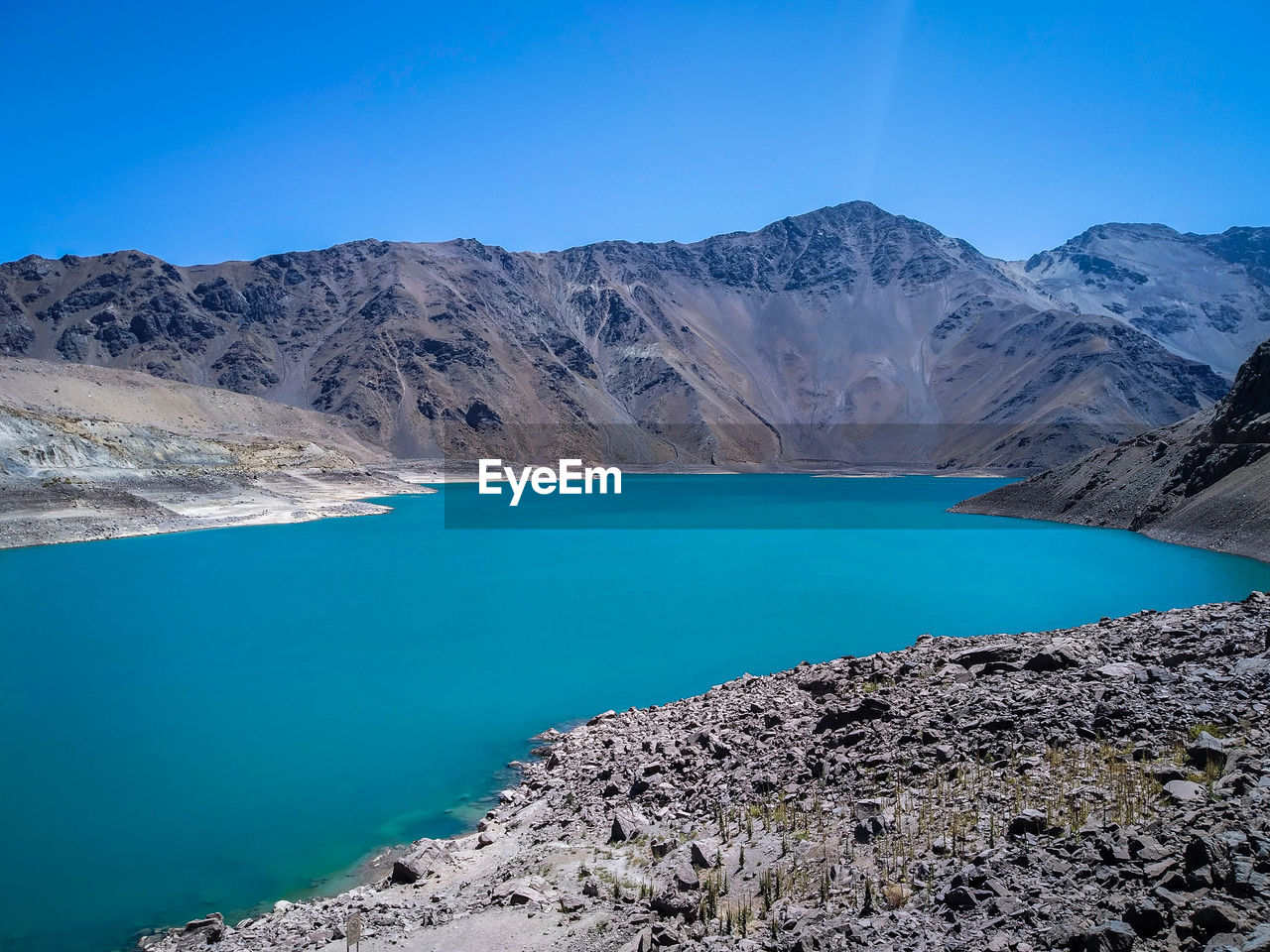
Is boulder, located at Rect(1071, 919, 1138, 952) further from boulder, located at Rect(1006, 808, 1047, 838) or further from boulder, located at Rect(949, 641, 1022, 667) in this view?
boulder, located at Rect(949, 641, 1022, 667)

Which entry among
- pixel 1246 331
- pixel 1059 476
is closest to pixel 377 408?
pixel 1059 476

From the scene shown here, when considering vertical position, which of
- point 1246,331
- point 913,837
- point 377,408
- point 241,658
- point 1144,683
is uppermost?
point 1246,331

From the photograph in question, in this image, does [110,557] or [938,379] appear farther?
[938,379]

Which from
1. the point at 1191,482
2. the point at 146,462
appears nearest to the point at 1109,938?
the point at 1191,482

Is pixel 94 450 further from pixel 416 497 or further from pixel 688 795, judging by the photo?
pixel 688 795

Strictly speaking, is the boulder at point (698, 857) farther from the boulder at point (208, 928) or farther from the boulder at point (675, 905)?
the boulder at point (208, 928)

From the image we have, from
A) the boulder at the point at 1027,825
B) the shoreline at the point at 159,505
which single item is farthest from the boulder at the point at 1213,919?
the shoreline at the point at 159,505
